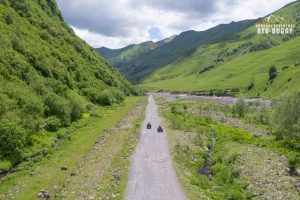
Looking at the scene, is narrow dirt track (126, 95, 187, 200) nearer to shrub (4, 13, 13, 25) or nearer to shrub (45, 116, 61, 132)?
shrub (45, 116, 61, 132)

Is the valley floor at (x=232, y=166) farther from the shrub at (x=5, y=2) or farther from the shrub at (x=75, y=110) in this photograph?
the shrub at (x=5, y=2)

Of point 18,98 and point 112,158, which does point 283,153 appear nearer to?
point 112,158

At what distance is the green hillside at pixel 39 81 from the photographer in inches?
2195

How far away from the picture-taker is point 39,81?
82875mm

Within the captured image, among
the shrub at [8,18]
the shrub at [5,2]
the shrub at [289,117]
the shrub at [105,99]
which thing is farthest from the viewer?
the shrub at [105,99]

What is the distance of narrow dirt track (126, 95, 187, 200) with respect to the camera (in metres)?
37.1

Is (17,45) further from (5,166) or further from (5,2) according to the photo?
(5,166)

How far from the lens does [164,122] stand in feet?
327

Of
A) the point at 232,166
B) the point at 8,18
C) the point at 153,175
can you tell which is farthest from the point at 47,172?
the point at 8,18

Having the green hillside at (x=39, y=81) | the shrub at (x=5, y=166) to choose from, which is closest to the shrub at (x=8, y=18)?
the green hillside at (x=39, y=81)

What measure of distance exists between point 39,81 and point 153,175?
4783 centimetres

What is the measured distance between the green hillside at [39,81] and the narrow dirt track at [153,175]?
15735 mm

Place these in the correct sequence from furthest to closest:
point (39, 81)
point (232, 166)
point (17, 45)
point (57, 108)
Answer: point (17, 45) → point (39, 81) → point (57, 108) → point (232, 166)

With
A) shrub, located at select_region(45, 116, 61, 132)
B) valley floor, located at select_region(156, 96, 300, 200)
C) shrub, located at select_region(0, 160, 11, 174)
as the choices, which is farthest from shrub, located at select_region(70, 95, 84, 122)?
shrub, located at select_region(0, 160, 11, 174)
